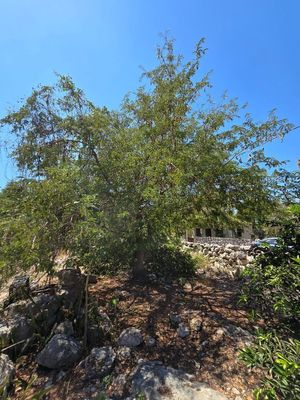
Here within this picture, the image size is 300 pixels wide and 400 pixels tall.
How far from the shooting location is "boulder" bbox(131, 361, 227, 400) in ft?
9.39

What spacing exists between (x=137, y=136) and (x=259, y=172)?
92.7 inches

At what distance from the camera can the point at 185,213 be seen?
191 inches

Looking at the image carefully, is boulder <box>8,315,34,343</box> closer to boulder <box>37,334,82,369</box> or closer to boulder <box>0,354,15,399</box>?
boulder <box>0,354,15,399</box>

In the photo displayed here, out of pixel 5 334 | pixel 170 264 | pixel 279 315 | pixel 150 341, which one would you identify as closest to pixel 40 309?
pixel 5 334

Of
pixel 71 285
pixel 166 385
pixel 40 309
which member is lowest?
pixel 166 385

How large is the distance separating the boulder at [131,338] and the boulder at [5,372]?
4.74ft

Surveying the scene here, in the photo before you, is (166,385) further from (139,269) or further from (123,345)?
(139,269)

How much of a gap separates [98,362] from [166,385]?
999 millimetres

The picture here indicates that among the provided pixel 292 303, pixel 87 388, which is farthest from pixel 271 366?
pixel 87 388

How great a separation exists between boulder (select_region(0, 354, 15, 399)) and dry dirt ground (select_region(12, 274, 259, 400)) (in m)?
0.19

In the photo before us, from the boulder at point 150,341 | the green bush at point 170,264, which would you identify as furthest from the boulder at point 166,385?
the green bush at point 170,264

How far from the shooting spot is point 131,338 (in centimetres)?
388

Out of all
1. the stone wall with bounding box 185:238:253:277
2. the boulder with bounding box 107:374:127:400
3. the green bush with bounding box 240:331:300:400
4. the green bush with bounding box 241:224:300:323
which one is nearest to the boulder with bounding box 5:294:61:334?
the boulder with bounding box 107:374:127:400

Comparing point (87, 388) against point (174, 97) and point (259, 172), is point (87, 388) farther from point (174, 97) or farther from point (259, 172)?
point (174, 97)
